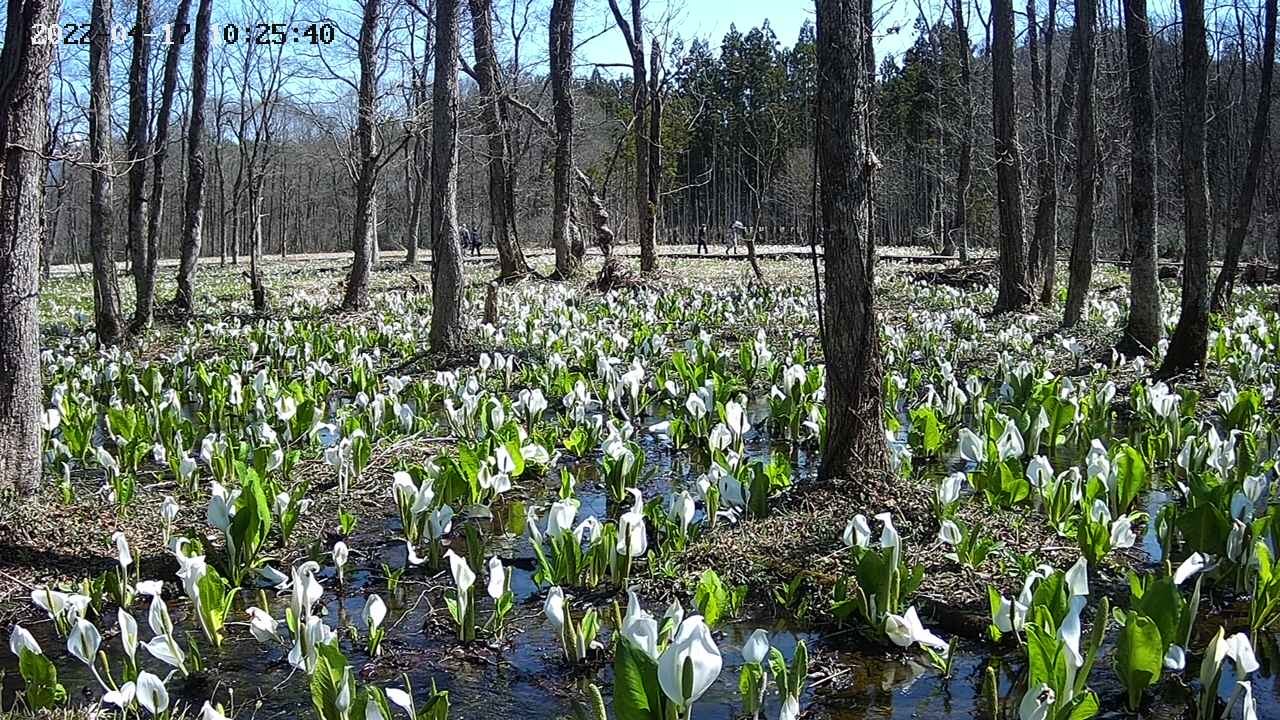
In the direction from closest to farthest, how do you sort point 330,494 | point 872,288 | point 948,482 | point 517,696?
1. point 517,696
2. point 948,482
3. point 872,288
4. point 330,494

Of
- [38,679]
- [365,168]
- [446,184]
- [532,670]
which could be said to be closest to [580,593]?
[532,670]

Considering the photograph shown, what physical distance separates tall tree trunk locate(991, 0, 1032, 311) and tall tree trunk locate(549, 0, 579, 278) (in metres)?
8.24

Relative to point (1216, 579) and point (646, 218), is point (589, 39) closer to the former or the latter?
point (646, 218)

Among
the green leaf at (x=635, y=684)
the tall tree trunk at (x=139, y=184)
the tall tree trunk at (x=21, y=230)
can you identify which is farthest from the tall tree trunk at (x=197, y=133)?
the green leaf at (x=635, y=684)

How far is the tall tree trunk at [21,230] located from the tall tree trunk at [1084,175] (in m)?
10.4

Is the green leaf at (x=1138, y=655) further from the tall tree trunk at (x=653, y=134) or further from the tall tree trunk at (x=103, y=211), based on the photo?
the tall tree trunk at (x=653, y=134)

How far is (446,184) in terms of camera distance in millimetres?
10266

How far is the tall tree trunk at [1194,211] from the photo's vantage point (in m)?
8.17

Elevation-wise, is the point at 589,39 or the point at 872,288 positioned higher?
the point at 589,39

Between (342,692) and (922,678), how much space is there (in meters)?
1.95

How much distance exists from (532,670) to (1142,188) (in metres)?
7.80

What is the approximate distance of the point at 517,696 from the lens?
136 inches

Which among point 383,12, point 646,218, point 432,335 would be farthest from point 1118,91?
point 432,335

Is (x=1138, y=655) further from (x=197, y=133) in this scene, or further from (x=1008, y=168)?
(x=197, y=133)
